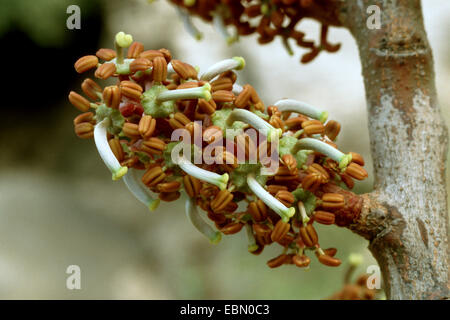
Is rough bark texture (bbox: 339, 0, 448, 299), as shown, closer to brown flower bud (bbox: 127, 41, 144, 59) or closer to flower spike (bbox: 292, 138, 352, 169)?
flower spike (bbox: 292, 138, 352, 169)

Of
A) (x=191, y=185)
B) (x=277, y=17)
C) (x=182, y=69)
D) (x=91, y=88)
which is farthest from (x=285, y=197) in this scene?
(x=277, y=17)

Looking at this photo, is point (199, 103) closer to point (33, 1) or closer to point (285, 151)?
point (285, 151)

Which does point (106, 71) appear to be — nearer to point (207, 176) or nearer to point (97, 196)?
point (207, 176)

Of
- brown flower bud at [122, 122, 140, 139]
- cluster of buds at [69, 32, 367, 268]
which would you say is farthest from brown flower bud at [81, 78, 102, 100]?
brown flower bud at [122, 122, 140, 139]

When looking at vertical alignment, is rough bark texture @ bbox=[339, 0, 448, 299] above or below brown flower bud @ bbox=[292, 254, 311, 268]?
above

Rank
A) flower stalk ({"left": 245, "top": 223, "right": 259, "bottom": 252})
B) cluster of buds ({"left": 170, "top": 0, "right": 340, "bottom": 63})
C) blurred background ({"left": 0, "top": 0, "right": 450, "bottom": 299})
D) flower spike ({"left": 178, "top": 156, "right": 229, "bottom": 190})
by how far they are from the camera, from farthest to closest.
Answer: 1. blurred background ({"left": 0, "top": 0, "right": 450, "bottom": 299})
2. cluster of buds ({"left": 170, "top": 0, "right": 340, "bottom": 63})
3. flower stalk ({"left": 245, "top": 223, "right": 259, "bottom": 252})
4. flower spike ({"left": 178, "top": 156, "right": 229, "bottom": 190})

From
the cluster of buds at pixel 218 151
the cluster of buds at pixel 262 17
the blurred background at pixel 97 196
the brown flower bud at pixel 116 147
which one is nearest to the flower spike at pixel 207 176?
the cluster of buds at pixel 218 151
